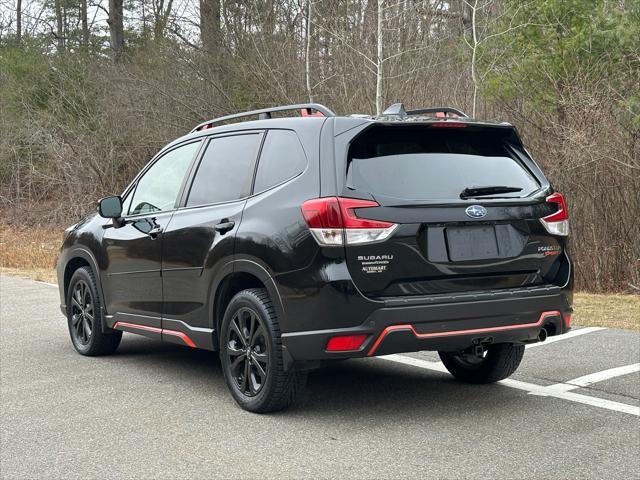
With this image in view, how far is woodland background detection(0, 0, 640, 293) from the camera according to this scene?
1344 cm

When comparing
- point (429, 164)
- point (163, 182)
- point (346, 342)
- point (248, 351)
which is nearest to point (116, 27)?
point (163, 182)

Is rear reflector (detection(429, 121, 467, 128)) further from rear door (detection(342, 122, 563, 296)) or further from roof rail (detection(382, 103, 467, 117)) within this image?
roof rail (detection(382, 103, 467, 117))

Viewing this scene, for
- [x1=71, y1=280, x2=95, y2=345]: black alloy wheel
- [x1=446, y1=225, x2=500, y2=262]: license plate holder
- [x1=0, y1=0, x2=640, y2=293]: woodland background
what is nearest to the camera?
[x1=446, y1=225, x2=500, y2=262]: license plate holder

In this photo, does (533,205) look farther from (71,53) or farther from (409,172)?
(71,53)

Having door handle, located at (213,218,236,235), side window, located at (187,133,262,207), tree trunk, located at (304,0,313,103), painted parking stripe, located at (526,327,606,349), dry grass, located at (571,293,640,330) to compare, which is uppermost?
tree trunk, located at (304,0,313,103)

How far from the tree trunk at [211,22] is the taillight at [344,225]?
17.4 metres

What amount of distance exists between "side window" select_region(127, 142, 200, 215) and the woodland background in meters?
7.14

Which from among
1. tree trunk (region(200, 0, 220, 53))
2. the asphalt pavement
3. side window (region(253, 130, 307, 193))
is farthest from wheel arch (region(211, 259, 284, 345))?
tree trunk (region(200, 0, 220, 53))

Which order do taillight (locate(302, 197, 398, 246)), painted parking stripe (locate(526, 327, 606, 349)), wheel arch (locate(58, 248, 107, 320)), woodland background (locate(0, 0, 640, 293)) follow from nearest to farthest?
taillight (locate(302, 197, 398, 246)), wheel arch (locate(58, 248, 107, 320)), painted parking stripe (locate(526, 327, 606, 349)), woodland background (locate(0, 0, 640, 293))

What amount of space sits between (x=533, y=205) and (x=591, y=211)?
7.90 metres

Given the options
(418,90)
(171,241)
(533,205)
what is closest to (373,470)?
(533,205)

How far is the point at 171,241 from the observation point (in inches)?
274

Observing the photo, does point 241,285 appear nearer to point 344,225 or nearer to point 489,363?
point 344,225

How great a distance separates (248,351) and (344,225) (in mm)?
1162
